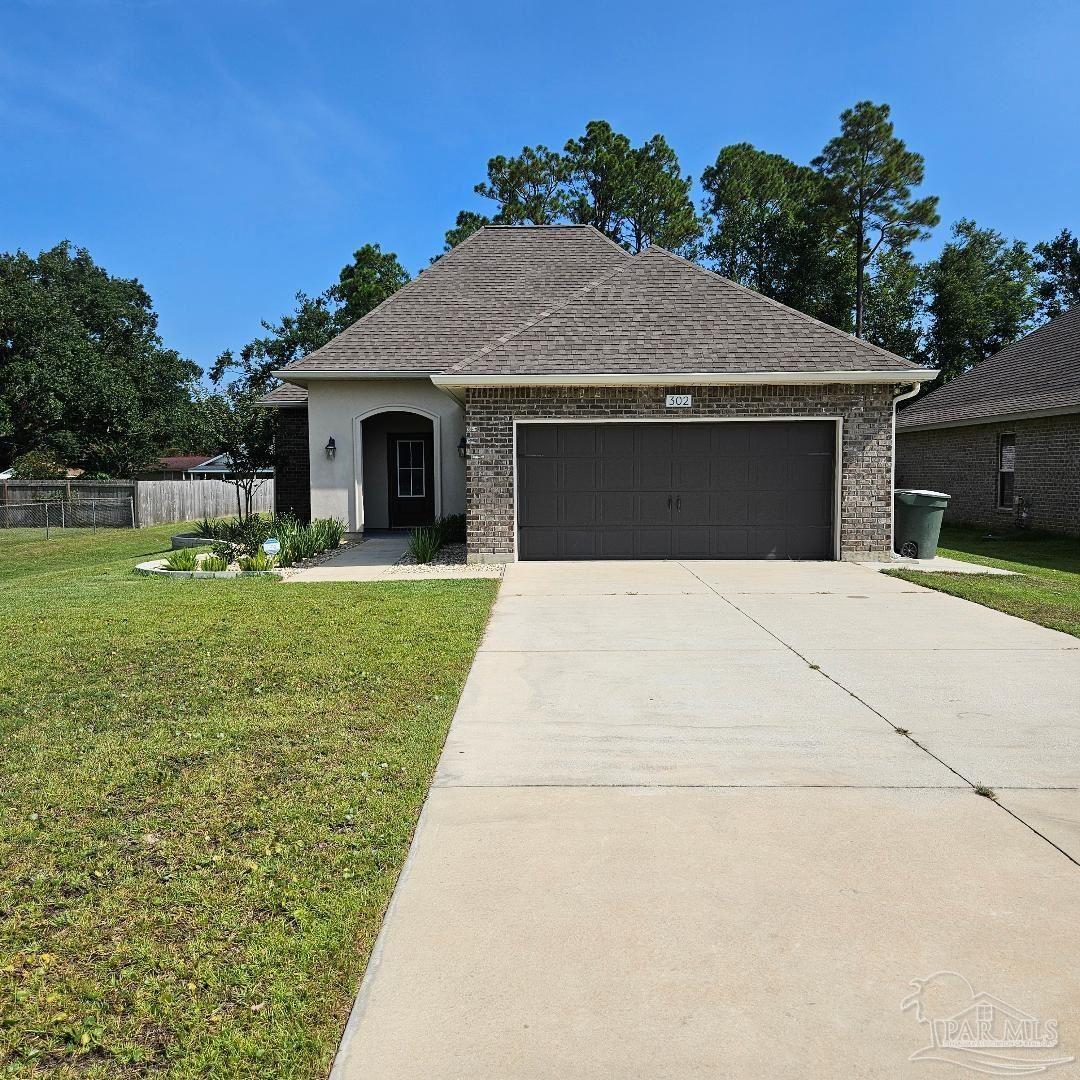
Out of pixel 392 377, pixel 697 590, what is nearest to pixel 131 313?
pixel 392 377

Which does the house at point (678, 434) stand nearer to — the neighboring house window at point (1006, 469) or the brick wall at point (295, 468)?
the brick wall at point (295, 468)

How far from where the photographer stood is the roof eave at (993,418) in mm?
17219

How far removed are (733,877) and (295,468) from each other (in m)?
17.8

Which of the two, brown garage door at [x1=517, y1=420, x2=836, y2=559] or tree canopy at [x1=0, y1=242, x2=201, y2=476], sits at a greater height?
tree canopy at [x1=0, y1=242, x2=201, y2=476]

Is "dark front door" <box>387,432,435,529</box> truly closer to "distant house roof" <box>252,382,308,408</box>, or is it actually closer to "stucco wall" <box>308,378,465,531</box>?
"stucco wall" <box>308,378,465,531</box>


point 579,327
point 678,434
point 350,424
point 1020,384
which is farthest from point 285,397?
point 1020,384

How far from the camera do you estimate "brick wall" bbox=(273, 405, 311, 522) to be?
19.6 meters

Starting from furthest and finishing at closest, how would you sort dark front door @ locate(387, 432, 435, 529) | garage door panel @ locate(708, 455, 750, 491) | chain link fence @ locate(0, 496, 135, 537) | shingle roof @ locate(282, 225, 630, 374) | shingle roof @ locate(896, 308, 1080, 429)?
1. chain link fence @ locate(0, 496, 135, 537)
2. dark front door @ locate(387, 432, 435, 529)
3. shingle roof @ locate(896, 308, 1080, 429)
4. shingle roof @ locate(282, 225, 630, 374)
5. garage door panel @ locate(708, 455, 750, 491)

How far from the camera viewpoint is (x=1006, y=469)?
2045cm

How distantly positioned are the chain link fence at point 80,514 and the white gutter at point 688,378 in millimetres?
19877

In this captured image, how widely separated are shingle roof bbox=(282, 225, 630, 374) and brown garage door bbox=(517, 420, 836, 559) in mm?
4248

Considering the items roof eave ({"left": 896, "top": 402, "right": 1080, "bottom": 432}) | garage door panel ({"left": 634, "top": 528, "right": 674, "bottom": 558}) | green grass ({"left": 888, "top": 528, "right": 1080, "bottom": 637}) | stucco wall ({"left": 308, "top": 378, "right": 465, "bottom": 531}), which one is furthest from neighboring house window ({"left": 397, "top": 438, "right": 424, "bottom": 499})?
roof eave ({"left": 896, "top": 402, "right": 1080, "bottom": 432})

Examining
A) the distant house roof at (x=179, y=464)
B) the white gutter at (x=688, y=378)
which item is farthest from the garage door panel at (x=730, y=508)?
the distant house roof at (x=179, y=464)

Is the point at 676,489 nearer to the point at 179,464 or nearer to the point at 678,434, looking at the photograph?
the point at 678,434
